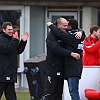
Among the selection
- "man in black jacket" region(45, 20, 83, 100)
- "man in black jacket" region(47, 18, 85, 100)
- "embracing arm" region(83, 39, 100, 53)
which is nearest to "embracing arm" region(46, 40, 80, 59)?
"man in black jacket" region(45, 20, 83, 100)

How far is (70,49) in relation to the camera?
1105 cm

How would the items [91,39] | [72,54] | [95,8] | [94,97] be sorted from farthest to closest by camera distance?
1. [95,8]
2. [91,39]
3. [94,97]
4. [72,54]

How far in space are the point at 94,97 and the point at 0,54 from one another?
2.20m

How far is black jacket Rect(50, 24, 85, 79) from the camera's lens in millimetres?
10953

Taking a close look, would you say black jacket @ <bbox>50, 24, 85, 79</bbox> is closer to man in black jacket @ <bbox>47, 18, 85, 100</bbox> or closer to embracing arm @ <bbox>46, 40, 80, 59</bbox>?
man in black jacket @ <bbox>47, 18, 85, 100</bbox>

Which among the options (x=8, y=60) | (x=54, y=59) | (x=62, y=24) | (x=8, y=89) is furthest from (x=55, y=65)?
(x=8, y=89)

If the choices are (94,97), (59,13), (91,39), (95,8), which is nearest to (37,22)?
(59,13)

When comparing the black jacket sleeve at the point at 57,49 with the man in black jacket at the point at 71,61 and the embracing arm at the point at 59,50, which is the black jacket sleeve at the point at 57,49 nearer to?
the embracing arm at the point at 59,50

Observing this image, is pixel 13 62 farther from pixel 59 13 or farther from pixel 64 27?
pixel 59 13

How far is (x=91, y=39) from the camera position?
12.9 m

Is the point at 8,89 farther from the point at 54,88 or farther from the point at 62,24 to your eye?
the point at 62,24

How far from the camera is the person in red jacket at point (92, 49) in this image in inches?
500

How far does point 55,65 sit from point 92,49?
1.81 meters

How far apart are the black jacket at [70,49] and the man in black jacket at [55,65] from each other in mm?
87
